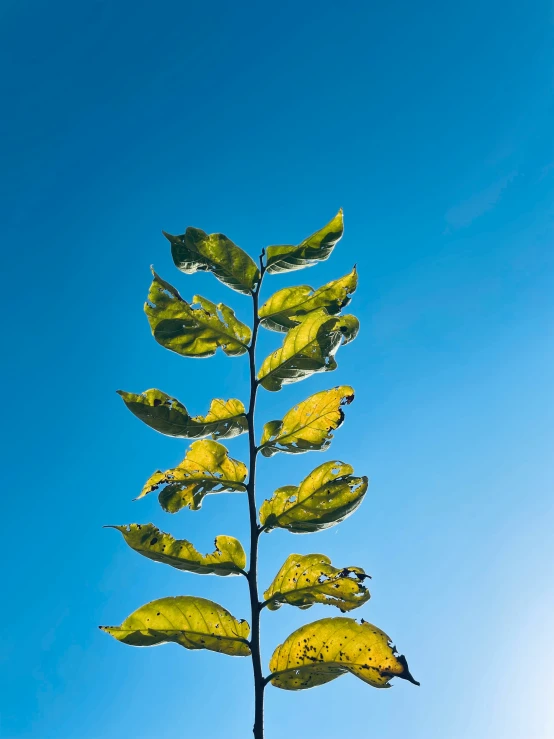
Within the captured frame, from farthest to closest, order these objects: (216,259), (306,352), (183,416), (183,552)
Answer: (216,259), (306,352), (183,416), (183,552)

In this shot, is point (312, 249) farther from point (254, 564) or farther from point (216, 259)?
point (254, 564)

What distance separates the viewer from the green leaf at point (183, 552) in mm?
2154

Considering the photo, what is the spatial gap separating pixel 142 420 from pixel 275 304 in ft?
3.01

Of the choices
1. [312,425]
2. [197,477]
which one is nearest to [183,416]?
[197,477]

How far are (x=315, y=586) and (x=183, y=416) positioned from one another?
899 mm

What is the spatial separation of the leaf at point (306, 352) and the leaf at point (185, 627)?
40.0 inches

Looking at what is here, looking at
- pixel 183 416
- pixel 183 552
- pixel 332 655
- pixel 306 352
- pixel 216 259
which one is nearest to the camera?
pixel 332 655

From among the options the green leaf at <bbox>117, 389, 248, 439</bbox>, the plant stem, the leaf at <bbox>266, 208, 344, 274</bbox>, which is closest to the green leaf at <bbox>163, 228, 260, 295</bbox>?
the leaf at <bbox>266, 208, 344, 274</bbox>

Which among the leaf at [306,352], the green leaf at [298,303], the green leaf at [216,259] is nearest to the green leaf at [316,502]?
the leaf at [306,352]

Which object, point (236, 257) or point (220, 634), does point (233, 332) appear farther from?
point (220, 634)

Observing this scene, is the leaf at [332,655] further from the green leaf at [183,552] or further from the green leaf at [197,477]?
the green leaf at [197,477]

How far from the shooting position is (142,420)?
92.8 inches

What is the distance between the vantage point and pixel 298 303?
2830mm

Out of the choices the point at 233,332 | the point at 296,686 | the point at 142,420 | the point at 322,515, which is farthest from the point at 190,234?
the point at 296,686
